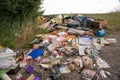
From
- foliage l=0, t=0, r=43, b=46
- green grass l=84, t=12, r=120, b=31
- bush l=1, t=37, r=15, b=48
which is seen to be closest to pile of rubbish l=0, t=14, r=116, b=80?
bush l=1, t=37, r=15, b=48

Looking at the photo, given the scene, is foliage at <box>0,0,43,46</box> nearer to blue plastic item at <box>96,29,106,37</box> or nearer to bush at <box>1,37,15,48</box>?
bush at <box>1,37,15,48</box>

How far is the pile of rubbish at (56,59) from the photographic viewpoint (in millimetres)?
6594

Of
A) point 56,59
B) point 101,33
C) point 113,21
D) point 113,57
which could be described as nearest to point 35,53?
point 56,59

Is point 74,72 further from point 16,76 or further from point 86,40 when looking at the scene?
point 86,40

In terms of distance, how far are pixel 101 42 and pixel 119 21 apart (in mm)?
2898

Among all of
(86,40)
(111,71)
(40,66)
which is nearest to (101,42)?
(86,40)

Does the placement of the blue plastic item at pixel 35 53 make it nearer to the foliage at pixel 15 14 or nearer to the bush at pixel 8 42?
the bush at pixel 8 42

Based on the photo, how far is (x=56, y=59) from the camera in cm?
728

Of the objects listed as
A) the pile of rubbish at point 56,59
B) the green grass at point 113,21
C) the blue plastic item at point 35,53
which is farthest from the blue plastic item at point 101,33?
the blue plastic item at point 35,53

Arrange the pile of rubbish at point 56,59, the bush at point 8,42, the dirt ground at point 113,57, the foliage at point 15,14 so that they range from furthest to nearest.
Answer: the foliage at point 15,14 < the bush at point 8,42 < the dirt ground at point 113,57 < the pile of rubbish at point 56,59

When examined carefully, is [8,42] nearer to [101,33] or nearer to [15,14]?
[15,14]

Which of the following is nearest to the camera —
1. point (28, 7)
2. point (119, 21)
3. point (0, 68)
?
point (0, 68)

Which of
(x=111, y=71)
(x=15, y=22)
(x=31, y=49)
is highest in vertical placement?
(x=15, y=22)

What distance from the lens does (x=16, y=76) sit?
259 inches
